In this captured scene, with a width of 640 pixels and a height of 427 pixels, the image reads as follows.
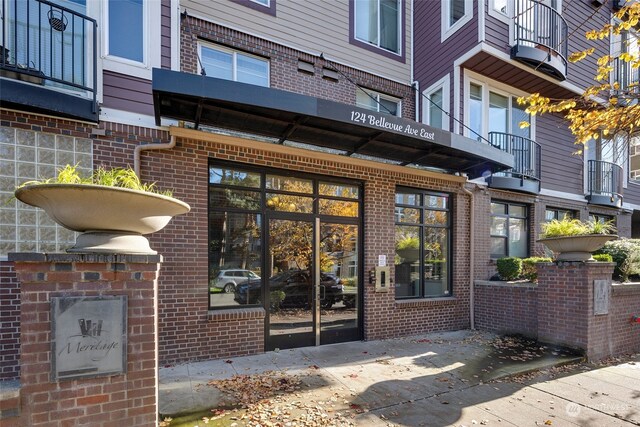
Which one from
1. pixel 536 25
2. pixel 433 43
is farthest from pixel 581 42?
pixel 433 43

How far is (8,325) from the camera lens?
4.28 meters

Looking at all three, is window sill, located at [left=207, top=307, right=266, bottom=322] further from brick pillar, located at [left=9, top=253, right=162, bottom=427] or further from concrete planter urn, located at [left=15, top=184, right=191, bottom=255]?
concrete planter urn, located at [left=15, top=184, right=191, bottom=255]

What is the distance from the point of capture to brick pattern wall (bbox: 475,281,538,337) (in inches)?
271

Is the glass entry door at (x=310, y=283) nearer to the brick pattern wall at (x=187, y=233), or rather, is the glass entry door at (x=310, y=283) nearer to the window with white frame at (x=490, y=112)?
the brick pattern wall at (x=187, y=233)

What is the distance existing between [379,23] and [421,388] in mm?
8134

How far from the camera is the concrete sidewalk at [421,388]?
3.83 metres

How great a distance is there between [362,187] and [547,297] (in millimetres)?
4007

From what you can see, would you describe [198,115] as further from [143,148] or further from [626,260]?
[626,260]

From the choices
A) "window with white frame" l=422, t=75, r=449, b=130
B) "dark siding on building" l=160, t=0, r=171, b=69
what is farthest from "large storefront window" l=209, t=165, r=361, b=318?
"window with white frame" l=422, t=75, r=449, b=130

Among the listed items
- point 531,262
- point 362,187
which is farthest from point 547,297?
point 362,187

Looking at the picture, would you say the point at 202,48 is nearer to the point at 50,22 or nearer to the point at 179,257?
the point at 50,22

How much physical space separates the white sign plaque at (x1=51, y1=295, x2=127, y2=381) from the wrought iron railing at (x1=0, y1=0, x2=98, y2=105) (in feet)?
10.8

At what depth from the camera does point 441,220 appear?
26.0 ft

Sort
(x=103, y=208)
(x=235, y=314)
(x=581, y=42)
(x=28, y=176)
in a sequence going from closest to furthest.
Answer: (x=103, y=208) < (x=28, y=176) < (x=235, y=314) < (x=581, y=42)
